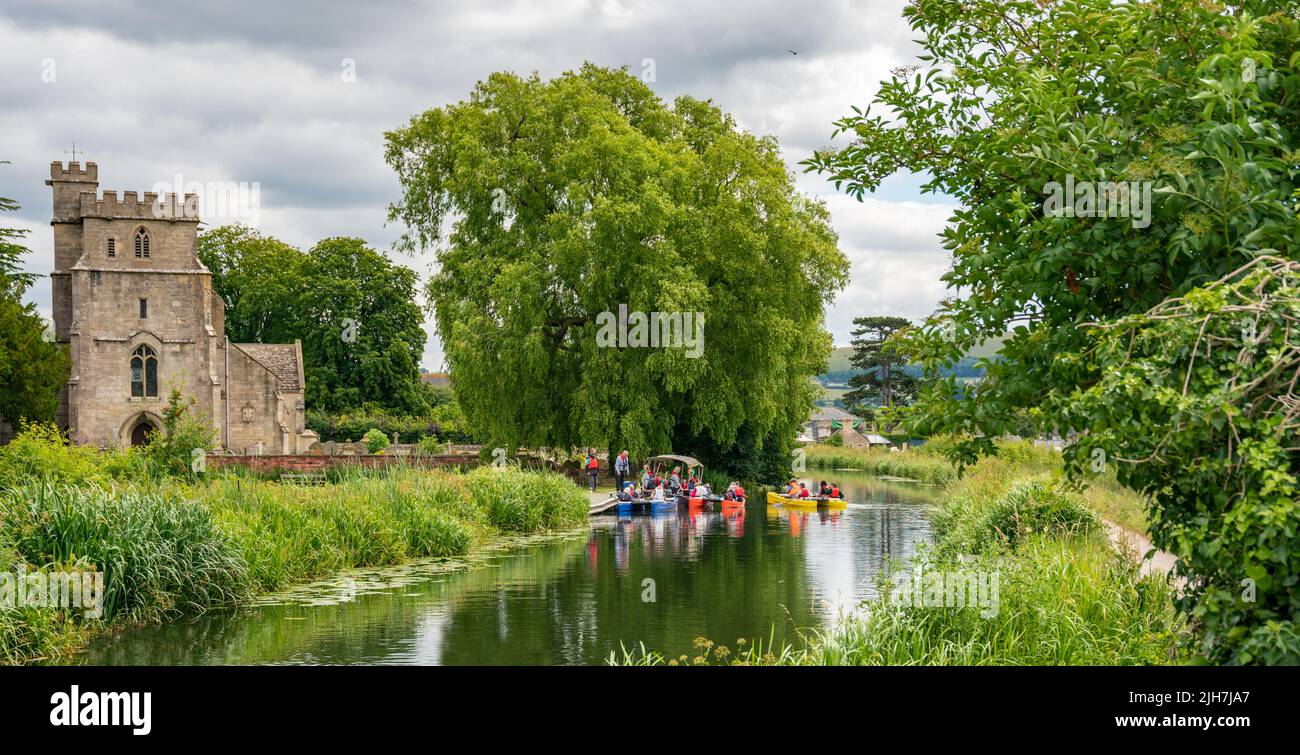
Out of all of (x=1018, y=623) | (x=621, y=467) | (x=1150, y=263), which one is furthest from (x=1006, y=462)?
(x=1150, y=263)

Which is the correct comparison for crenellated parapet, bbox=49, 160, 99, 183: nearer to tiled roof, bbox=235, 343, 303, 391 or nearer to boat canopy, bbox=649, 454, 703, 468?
tiled roof, bbox=235, 343, 303, 391

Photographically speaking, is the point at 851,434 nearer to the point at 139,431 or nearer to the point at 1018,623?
the point at 139,431

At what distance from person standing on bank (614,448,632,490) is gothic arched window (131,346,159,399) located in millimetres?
25025

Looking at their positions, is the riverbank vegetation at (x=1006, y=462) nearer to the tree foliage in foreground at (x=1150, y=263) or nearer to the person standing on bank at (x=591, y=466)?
the tree foliage in foreground at (x=1150, y=263)

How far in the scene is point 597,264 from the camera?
33719 millimetres

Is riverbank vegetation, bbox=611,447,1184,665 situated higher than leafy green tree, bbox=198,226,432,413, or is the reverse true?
leafy green tree, bbox=198,226,432,413

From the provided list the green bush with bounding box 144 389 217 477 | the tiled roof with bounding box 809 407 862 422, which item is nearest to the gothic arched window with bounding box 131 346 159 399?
the green bush with bounding box 144 389 217 477

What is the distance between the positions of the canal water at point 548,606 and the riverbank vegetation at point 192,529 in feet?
1.44

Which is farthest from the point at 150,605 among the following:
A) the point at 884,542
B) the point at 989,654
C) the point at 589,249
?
the point at 589,249

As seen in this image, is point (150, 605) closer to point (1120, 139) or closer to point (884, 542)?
point (1120, 139)

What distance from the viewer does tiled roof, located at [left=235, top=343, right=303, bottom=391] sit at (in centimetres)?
5831

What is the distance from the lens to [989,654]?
9.60m

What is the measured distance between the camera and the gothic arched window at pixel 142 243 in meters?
50.7
